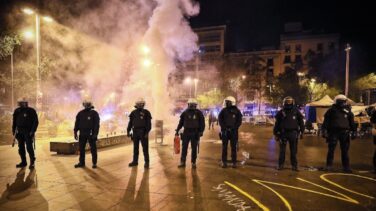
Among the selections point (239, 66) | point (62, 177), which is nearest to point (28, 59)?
point (62, 177)

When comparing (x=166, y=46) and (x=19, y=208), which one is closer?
(x=19, y=208)

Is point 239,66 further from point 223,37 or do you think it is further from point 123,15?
point 123,15

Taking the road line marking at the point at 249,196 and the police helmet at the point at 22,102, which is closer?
the road line marking at the point at 249,196

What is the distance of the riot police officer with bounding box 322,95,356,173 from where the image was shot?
27.6ft

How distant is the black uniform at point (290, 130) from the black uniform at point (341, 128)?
0.84 m

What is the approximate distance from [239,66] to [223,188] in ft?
166

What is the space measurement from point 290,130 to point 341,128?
4.52ft

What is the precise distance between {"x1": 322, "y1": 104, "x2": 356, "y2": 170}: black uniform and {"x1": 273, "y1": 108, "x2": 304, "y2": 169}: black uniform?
0.84 meters

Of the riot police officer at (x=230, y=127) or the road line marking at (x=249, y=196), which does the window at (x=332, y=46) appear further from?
the road line marking at (x=249, y=196)

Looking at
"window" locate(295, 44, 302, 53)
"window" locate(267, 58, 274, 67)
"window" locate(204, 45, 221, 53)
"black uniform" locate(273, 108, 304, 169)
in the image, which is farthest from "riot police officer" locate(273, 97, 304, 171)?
"window" locate(204, 45, 221, 53)

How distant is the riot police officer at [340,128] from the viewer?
841 centimetres

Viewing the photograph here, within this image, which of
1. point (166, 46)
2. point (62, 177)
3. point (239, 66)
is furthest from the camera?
point (239, 66)

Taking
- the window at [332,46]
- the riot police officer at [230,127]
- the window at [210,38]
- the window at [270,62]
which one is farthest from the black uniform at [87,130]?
the window at [210,38]

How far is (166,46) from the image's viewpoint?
21750 mm
